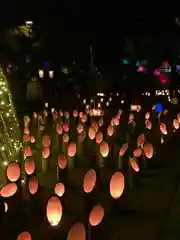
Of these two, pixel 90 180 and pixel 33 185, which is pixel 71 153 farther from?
pixel 90 180

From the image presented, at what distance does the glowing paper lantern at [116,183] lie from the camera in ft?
15.8

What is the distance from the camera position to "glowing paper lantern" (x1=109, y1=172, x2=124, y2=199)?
481 cm

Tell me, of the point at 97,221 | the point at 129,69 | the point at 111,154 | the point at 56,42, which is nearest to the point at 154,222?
the point at 97,221

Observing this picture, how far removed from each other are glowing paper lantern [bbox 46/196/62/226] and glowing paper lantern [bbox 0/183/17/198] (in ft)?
2.35

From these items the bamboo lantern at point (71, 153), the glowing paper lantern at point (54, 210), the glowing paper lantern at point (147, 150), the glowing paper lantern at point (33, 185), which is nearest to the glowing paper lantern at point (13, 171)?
the glowing paper lantern at point (33, 185)

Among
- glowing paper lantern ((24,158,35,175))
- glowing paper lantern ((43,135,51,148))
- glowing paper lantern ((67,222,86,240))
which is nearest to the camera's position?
glowing paper lantern ((67,222,86,240))

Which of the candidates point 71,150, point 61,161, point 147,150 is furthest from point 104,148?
point 61,161

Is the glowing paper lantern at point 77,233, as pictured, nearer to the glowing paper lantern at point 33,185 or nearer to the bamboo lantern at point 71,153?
the glowing paper lantern at point 33,185

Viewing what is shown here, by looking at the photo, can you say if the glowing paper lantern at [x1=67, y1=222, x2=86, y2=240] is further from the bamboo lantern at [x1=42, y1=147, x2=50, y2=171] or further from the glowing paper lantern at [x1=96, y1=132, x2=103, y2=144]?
the glowing paper lantern at [x1=96, y1=132, x2=103, y2=144]

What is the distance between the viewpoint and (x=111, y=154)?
7.98 m

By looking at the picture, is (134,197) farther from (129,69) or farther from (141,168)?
(129,69)

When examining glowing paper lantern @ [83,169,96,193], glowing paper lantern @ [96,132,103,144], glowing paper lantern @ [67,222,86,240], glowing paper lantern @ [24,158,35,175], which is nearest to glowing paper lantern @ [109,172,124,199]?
glowing paper lantern @ [83,169,96,193]

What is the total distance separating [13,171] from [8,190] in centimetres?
39

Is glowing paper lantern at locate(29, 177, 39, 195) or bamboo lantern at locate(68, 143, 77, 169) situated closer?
glowing paper lantern at locate(29, 177, 39, 195)
